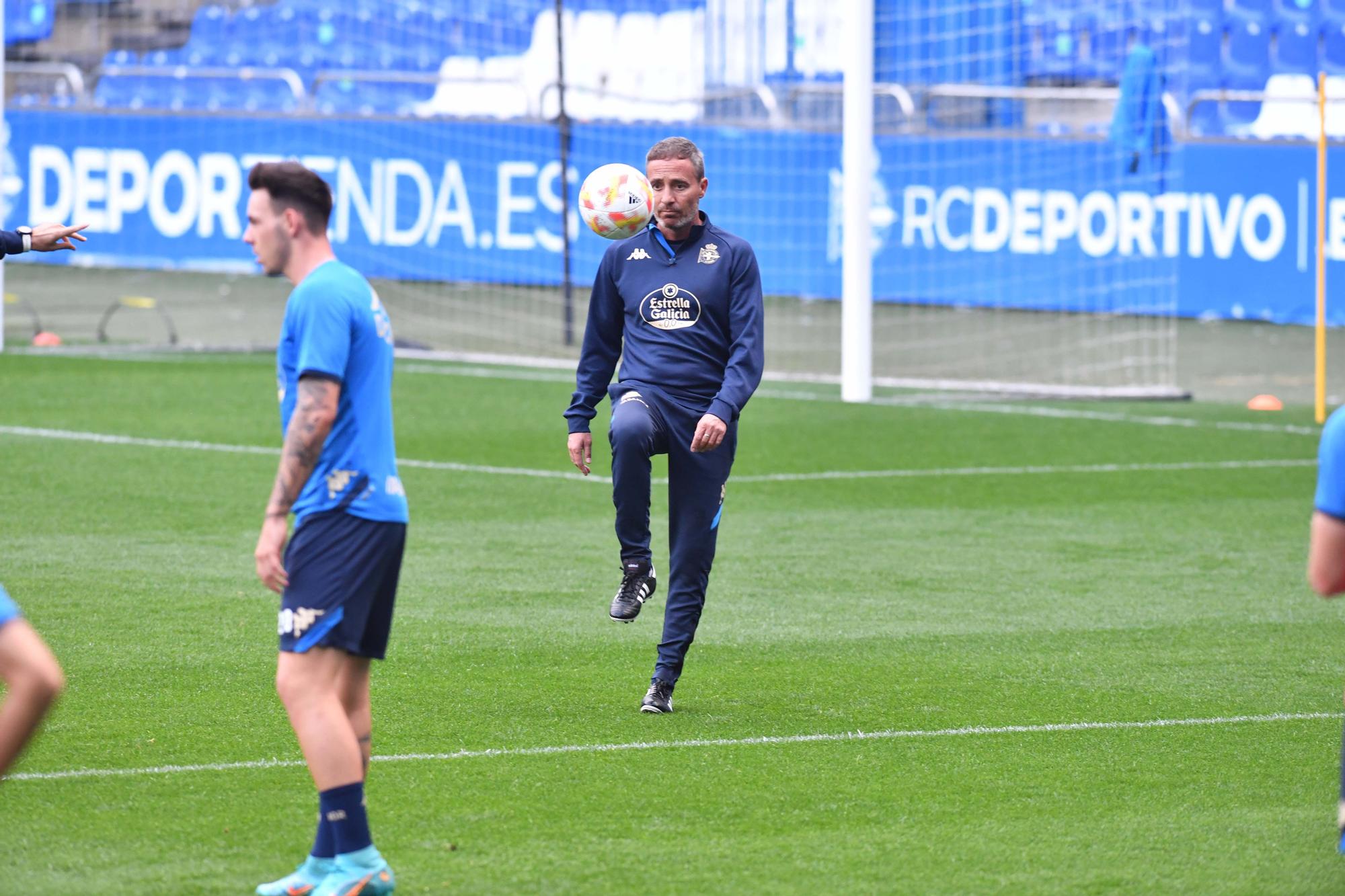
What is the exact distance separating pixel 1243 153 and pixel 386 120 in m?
10.5

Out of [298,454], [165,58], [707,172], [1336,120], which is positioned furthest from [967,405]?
[165,58]

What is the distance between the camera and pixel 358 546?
188 inches

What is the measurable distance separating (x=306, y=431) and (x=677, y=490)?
2.66 metres

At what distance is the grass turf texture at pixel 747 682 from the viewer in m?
5.39

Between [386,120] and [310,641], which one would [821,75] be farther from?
[310,641]

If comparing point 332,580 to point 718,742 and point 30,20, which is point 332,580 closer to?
point 718,742

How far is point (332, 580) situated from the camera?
187 inches

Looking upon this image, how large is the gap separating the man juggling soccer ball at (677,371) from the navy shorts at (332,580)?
88.0 inches

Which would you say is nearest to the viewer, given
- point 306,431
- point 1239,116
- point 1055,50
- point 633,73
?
point 306,431

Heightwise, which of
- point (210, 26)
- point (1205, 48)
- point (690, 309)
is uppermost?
point (210, 26)

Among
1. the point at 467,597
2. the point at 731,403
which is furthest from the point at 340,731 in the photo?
the point at 467,597

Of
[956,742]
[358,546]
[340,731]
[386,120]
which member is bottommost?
[956,742]

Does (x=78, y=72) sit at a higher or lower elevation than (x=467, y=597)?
higher

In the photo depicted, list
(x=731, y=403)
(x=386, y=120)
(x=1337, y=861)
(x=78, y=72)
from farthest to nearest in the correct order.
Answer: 1. (x=78, y=72)
2. (x=386, y=120)
3. (x=731, y=403)
4. (x=1337, y=861)
